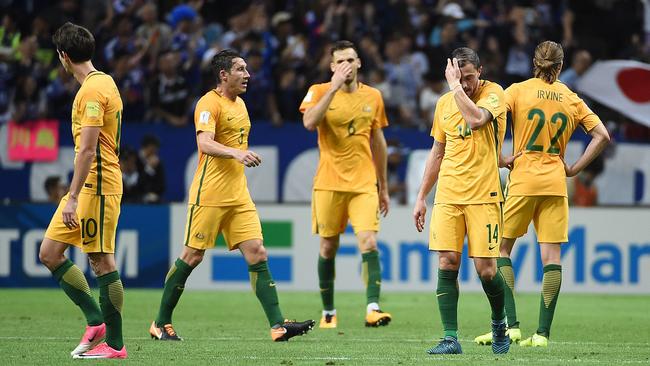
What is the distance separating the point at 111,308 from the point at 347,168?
3.95 m

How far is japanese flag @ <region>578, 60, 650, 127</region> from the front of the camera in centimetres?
1873

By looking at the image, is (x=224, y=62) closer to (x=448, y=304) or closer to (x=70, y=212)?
(x=70, y=212)

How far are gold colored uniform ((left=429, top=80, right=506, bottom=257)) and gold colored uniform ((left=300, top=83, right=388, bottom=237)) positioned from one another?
304 centimetres

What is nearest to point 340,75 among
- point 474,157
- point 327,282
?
point 327,282

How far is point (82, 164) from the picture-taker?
8.69m

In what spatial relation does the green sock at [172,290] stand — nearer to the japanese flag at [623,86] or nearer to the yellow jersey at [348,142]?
the yellow jersey at [348,142]

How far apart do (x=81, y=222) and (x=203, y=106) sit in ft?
6.45

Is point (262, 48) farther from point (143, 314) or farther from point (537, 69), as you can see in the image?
point (537, 69)

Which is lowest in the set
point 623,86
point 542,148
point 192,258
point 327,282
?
point 327,282

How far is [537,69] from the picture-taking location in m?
10.3

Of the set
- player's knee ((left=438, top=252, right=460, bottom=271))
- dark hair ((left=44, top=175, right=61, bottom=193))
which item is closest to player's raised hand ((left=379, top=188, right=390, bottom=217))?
player's knee ((left=438, top=252, right=460, bottom=271))

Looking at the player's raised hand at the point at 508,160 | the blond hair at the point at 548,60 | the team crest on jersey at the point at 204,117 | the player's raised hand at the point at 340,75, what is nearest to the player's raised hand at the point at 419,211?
the player's raised hand at the point at 508,160

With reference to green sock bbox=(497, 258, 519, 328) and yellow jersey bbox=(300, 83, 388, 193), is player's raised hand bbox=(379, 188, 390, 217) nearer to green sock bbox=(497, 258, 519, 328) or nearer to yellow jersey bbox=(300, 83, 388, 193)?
yellow jersey bbox=(300, 83, 388, 193)

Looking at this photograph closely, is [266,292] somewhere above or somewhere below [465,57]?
below
